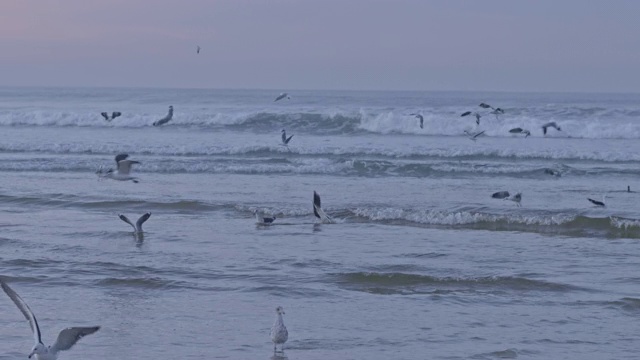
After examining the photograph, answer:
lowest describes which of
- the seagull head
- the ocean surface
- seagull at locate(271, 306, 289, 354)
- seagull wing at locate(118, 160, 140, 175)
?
the ocean surface

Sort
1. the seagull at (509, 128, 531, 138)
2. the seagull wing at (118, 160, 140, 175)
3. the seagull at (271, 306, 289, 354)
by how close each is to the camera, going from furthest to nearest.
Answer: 1. the seagull at (509, 128, 531, 138)
2. the seagull wing at (118, 160, 140, 175)
3. the seagull at (271, 306, 289, 354)

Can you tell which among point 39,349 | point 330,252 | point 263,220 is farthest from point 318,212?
point 39,349

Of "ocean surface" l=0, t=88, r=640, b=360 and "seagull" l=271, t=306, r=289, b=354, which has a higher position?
"seagull" l=271, t=306, r=289, b=354

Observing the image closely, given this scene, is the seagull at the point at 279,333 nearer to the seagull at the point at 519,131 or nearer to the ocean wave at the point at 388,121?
the seagull at the point at 519,131

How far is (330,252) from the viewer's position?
1219 cm

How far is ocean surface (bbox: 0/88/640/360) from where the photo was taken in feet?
27.1

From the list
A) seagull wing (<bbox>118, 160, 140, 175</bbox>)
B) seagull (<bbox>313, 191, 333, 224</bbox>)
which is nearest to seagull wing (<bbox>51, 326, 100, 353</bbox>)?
seagull (<bbox>313, 191, 333, 224</bbox>)

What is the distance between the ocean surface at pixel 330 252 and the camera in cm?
827

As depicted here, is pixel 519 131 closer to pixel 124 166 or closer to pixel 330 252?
A: pixel 124 166

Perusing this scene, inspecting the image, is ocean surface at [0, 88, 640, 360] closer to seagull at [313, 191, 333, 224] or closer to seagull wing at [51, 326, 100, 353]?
seagull at [313, 191, 333, 224]

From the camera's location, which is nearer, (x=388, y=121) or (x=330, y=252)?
(x=330, y=252)

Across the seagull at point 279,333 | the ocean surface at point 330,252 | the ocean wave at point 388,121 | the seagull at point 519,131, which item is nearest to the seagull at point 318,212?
the ocean surface at point 330,252

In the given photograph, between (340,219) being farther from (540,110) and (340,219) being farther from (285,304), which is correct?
(540,110)

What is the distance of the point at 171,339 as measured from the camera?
26.7ft
